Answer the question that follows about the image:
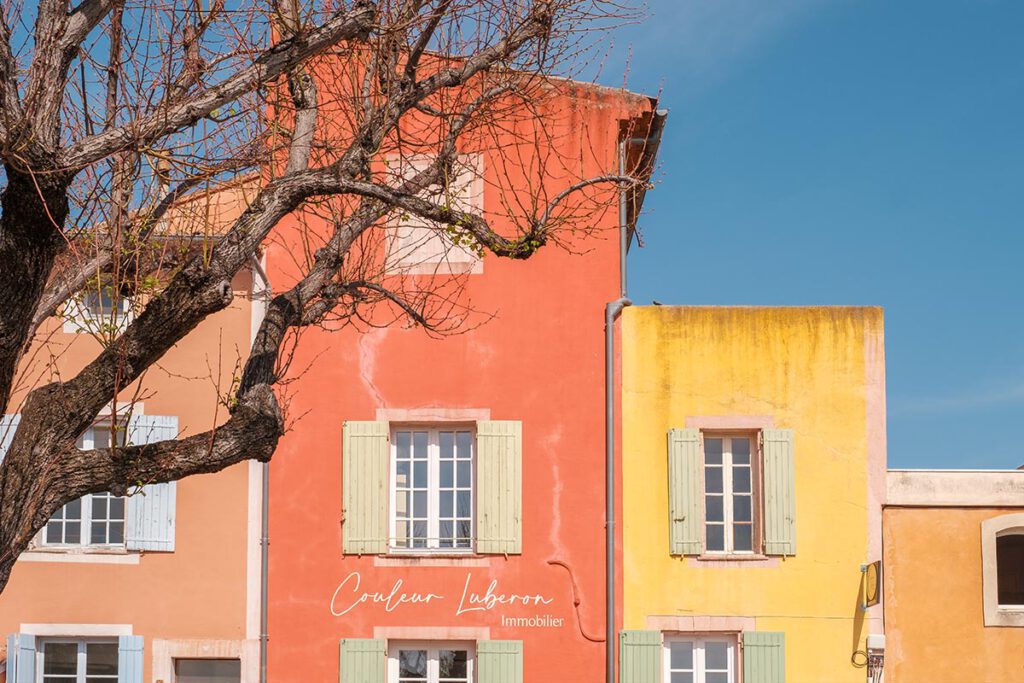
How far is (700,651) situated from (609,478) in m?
1.84

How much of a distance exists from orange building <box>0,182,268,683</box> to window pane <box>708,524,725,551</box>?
435 cm

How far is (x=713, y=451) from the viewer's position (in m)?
13.2

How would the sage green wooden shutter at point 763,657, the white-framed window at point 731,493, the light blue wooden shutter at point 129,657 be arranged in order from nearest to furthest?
the sage green wooden shutter at point 763,657, the light blue wooden shutter at point 129,657, the white-framed window at point 731,493

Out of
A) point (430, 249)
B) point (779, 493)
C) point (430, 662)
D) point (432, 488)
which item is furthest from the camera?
point (430, 249)

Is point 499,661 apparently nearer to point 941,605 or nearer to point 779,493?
point 779,493

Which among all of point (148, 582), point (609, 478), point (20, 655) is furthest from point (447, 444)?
point (20, 655)

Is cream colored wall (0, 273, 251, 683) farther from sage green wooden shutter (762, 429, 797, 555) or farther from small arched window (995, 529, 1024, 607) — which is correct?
small arched window (995, 529, 1024, 607)

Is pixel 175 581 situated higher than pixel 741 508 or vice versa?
pixel 741 508

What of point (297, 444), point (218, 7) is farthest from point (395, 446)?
point (218, 7)

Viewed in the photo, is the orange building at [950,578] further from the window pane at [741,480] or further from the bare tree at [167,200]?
the bare tree at [167,200]

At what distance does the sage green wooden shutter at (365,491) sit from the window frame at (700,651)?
2849mm

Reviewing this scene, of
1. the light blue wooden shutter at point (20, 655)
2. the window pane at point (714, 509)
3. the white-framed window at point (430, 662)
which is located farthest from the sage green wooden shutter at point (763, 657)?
the light blue wooden shutter at point (20, 655)

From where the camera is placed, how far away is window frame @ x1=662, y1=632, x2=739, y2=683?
1278 cm

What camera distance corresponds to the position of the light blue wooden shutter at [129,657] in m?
12.7
